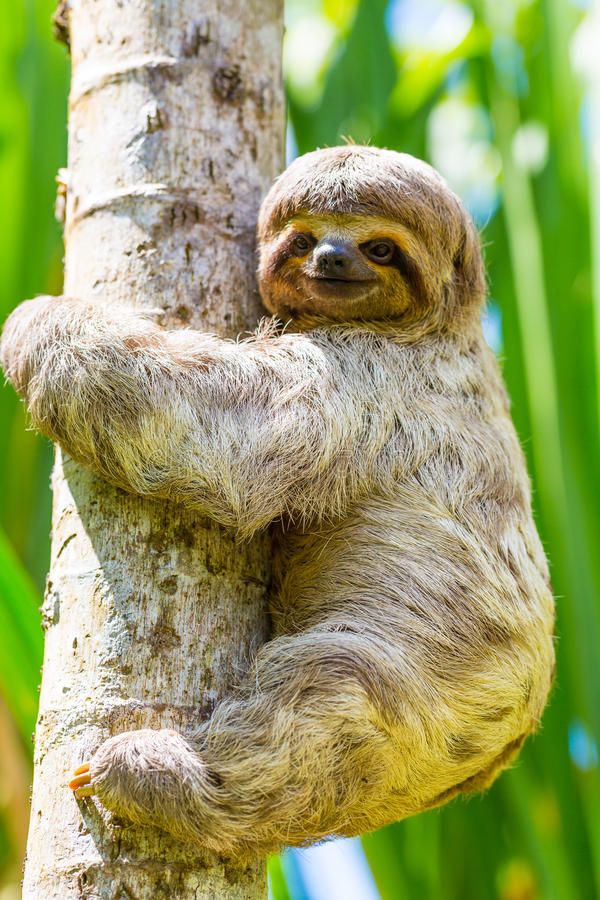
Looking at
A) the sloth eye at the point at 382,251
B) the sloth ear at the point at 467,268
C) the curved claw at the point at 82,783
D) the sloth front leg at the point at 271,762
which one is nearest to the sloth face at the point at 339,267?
the sloth eye at the point at 382,251

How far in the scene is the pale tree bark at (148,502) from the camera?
2.98 meters

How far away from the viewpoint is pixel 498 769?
12.9 ft

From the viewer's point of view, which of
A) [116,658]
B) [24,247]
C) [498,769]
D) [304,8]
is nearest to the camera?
[116,658]

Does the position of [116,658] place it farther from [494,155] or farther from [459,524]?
[494,155]

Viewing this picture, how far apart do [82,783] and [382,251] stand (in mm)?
2262

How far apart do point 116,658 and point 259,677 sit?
46cm

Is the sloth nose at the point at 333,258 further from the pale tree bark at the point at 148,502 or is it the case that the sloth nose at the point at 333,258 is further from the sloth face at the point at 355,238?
the pale tree bark at the point at 148,502

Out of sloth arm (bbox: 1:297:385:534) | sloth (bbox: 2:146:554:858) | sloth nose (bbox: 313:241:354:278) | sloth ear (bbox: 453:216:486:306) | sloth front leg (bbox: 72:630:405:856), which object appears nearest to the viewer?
sloth front leg (bbox: 72:630:405:856)

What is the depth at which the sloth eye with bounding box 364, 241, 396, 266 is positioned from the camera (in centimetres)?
392

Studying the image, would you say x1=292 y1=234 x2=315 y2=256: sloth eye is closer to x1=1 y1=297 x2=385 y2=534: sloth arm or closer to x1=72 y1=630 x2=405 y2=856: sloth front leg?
x1=1 y1=297 x2=385 y2=534: sloth arm

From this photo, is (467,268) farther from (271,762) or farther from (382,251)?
(271,762)

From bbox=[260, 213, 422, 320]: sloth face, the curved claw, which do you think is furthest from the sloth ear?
the curved claw

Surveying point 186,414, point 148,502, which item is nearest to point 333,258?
point 186,414

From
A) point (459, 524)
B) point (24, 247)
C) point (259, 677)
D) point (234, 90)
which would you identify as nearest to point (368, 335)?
point (459, 524)
